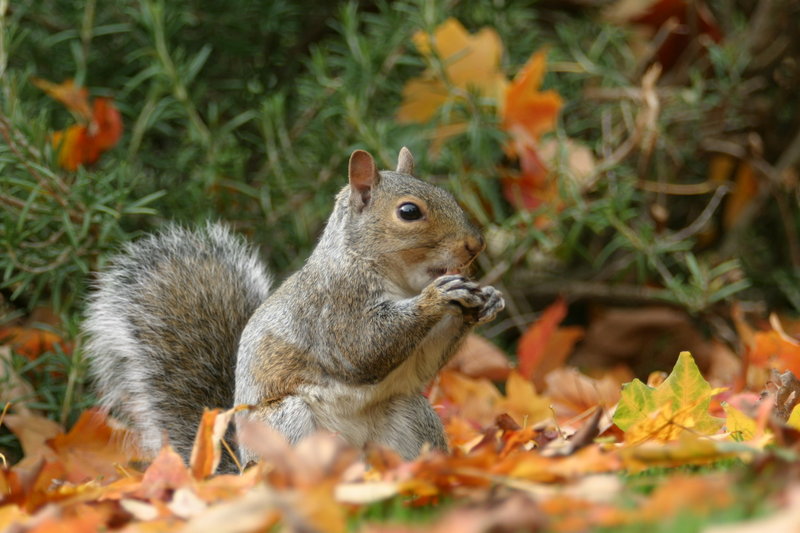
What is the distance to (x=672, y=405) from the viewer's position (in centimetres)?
159

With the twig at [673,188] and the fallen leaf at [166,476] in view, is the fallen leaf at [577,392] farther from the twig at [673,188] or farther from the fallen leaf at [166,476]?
the fallen leaf at [166,476]

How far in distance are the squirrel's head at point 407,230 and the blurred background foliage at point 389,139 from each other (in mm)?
556

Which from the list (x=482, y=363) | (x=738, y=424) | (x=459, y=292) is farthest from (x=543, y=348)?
(x=738, y=424)

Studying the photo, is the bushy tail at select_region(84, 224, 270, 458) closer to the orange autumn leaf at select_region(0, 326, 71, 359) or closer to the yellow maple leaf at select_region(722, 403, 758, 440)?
the orange autumn leaf at select_region(0, 326, 71, 359)

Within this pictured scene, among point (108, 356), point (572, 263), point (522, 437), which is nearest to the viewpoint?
point (522, 437)

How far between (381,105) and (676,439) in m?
1.50

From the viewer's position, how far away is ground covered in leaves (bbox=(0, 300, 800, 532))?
3.16 feet

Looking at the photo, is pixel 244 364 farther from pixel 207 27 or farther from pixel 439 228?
pixel 207 27

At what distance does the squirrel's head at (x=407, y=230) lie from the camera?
5.86 feet

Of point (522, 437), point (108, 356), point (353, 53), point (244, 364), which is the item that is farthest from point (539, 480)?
point (353, 53)

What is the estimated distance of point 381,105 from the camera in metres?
2.78

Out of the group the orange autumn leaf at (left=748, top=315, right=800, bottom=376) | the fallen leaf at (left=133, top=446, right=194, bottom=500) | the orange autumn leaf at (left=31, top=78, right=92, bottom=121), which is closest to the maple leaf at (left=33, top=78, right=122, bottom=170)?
the orange autumn leaf at (left=31, top=78, right=92, bottom=121)

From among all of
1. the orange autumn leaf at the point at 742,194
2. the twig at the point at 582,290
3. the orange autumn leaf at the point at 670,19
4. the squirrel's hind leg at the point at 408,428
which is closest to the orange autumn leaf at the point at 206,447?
the squirrel's hind leg at the point at 408,428

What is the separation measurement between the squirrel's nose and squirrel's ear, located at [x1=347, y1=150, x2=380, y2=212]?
0.22m
